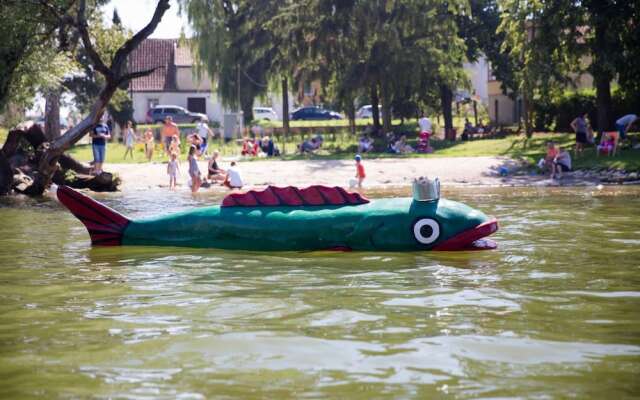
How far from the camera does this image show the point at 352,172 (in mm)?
30562

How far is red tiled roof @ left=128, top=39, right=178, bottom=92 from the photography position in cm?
7194

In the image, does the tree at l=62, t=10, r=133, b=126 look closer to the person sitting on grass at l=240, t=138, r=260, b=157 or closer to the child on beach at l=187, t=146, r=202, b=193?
the person sitting on grass at l=240, t=138, r=260, b=157

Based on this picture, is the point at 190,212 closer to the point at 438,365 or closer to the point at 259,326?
the point at 259,326

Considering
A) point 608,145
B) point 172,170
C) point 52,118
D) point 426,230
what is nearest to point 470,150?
point 608,145

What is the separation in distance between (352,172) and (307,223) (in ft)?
58.1

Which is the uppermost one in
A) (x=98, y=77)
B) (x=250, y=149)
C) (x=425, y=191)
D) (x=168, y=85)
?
(x=168, y=85)

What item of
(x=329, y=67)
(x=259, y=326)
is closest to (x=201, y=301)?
(x=259, y=326)

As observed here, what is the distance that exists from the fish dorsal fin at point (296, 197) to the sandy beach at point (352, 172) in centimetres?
1433

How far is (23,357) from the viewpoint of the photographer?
7566mm

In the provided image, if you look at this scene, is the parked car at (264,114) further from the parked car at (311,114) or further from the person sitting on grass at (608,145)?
the person sitting on grass at (608,145)

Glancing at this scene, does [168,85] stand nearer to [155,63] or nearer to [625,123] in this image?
[155,63]

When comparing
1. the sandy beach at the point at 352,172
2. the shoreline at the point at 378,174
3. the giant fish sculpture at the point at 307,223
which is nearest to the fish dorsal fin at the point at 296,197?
the giant fish sculpture at the point at 307,223

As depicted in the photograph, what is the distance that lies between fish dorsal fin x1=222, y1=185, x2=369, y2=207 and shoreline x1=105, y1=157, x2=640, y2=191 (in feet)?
44.7

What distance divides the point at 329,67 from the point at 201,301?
101 ft
